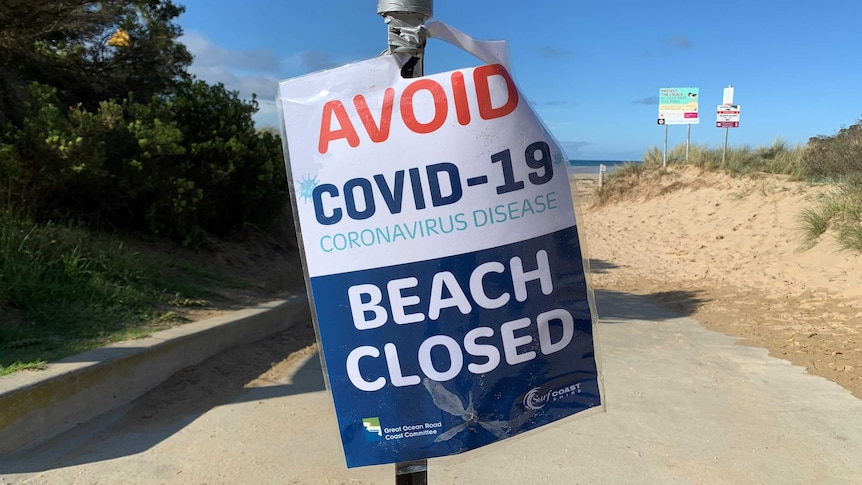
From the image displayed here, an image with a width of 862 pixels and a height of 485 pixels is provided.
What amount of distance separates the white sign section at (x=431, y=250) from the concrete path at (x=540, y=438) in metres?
0.41

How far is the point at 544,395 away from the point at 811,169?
1660cm

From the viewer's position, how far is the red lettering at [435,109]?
1692 mm

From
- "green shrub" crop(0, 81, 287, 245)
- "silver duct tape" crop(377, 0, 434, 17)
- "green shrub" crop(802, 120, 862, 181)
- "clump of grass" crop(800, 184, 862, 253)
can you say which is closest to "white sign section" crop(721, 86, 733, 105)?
"green shrub" crop(802, 120, 862, 181)

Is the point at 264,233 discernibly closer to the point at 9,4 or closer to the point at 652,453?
the point at 9,4

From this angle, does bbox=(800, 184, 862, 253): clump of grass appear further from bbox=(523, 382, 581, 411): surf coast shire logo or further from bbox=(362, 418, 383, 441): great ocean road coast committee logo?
bbox=(362, 418, 383, 441): great ocean road coast committee logo

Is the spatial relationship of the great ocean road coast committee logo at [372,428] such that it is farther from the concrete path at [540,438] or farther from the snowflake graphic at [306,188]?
the snowflake graphic at [306,188]

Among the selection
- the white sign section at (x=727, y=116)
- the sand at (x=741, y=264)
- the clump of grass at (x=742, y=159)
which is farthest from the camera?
the white sign section at (x=727, y=116)

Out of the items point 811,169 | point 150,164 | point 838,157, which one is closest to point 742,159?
point 811,169

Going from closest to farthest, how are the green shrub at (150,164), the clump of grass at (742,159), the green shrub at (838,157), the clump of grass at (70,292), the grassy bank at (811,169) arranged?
the clump of grass at (70,292) < the green shrub at (150,164) < the grassy bank at (811,169) < the green shrub at (838,157) < the clump of grass at (742,159)

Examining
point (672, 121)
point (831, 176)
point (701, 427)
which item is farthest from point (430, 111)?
point (672, 121)

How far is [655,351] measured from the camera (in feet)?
19.6

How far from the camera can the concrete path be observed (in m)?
3.33

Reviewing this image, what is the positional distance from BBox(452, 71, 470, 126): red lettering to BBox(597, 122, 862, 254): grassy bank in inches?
385

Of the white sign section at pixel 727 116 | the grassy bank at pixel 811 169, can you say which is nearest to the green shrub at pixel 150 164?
the grassy bank at pixel 811 169
